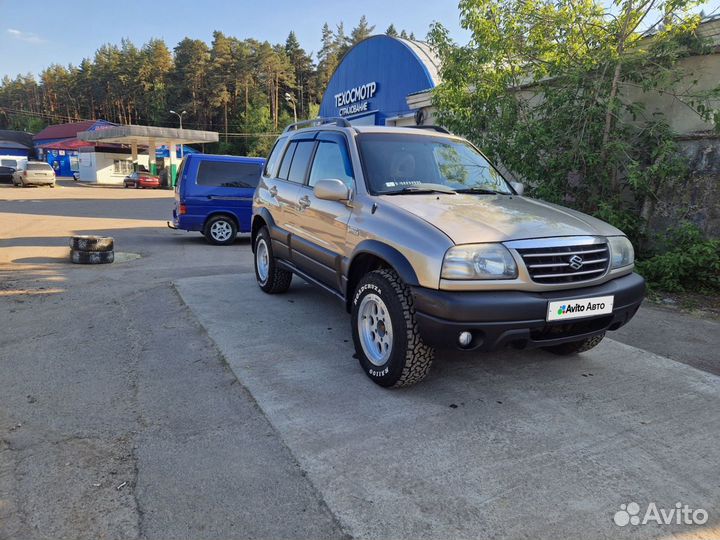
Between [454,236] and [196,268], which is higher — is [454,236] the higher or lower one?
the higher one

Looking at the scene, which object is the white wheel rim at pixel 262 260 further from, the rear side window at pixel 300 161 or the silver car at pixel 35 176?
the silver car at pixel 35 176

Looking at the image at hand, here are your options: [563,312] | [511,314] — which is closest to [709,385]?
[563,312]

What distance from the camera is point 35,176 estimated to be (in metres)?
33.0

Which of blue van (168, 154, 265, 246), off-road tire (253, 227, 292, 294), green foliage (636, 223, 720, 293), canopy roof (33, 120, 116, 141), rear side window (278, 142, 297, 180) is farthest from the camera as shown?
canopy roof (33, 120, 116, 141)

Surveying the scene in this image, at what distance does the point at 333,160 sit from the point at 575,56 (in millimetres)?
5130

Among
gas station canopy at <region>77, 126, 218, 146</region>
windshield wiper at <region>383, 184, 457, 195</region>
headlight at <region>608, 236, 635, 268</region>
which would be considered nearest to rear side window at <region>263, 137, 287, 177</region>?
windshield wiper at <region>383, 184, 457, 195</region>

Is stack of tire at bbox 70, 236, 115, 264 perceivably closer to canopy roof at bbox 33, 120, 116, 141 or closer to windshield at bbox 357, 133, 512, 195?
windshield at bbox 357, 133, 512, 195

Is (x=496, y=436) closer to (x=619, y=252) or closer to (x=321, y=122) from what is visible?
(x=619, y=252)

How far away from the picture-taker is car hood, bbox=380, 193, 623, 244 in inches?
123

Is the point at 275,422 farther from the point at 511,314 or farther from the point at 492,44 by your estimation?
the point at 492,44

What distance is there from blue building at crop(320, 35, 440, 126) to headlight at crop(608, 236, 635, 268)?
10.6 m

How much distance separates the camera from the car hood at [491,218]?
10.2 feet

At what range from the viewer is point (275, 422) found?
120 inches

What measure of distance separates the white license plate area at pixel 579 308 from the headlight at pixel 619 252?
336mm
